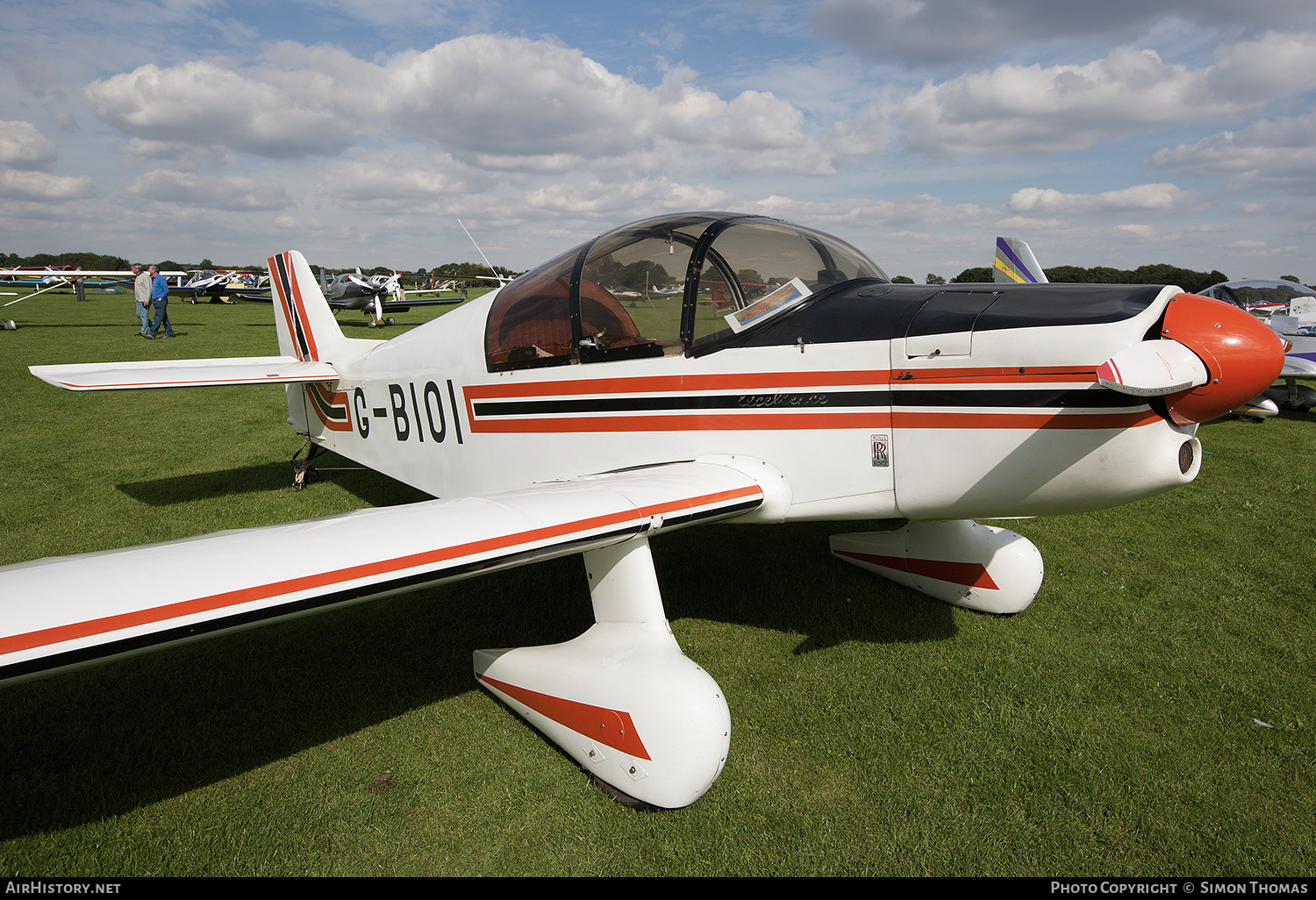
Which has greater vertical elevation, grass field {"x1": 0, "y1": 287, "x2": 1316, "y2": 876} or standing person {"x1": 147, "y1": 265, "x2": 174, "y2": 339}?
standing person {"x1": 147, "y1": 265, "x2": 174, "y2": 339}

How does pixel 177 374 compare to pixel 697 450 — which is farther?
pixel 177 374

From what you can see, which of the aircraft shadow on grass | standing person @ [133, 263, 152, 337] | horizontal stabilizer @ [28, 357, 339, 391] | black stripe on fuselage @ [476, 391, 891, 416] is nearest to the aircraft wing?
black stripe on fuselage @ [476, 391, 891, 416]

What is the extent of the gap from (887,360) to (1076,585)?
2.68 meters

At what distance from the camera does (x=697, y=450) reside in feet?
11.6

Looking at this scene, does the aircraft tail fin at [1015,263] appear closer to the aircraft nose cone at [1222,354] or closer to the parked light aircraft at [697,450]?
the parked light aircraft at [697,450]

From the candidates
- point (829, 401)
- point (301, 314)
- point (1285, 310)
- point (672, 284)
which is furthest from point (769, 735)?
point (1285, 310)

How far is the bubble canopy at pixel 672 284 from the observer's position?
11.4ft

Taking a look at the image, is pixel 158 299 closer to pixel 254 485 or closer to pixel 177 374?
pixel 254 485

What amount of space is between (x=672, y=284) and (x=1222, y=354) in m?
2.33

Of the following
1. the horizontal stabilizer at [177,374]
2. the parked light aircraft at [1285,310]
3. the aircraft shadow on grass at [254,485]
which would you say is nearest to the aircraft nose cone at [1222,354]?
the aircraft shadow on grass at [254,485]

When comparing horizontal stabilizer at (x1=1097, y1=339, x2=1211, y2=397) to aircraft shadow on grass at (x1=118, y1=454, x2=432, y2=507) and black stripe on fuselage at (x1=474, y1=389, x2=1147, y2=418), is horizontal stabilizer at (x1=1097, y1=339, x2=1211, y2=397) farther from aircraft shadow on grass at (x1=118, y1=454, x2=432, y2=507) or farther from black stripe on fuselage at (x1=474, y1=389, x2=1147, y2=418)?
aircraft shadow on grass at (x1=118, y1=454, x2=432, y2=507)

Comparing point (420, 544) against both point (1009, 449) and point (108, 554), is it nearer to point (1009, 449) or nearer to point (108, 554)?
point (108, 554)

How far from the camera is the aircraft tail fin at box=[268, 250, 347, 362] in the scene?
6.29 m

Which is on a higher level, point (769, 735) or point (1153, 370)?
point (1153, 370)
